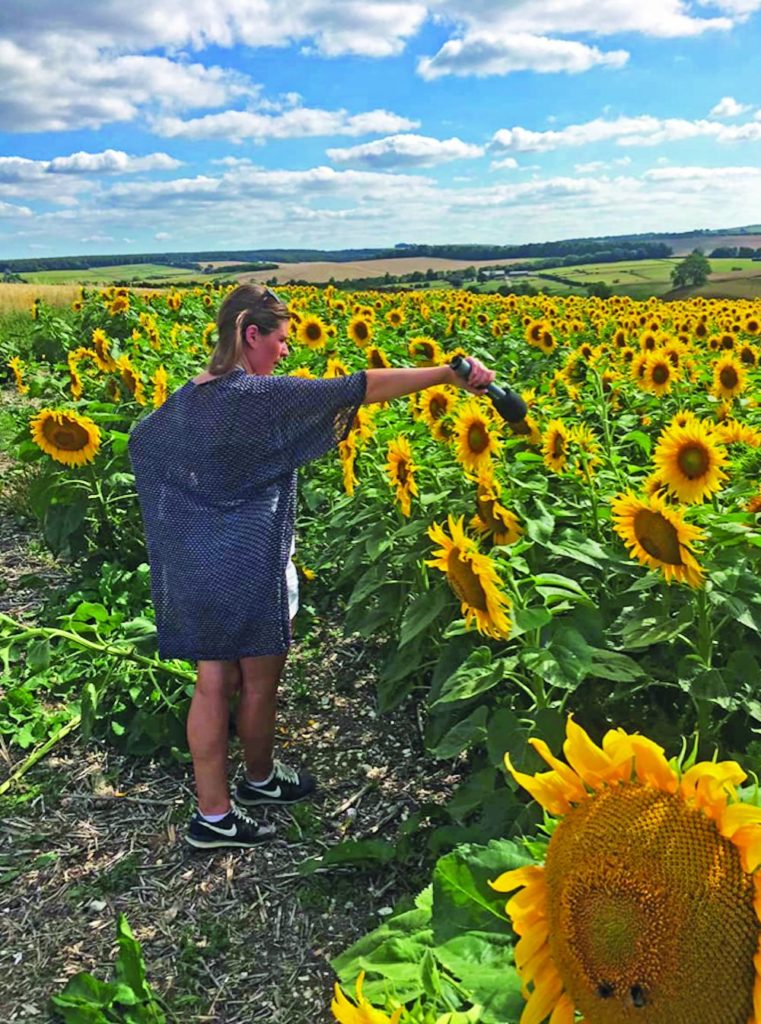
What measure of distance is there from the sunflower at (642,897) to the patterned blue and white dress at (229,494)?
197 centimetres

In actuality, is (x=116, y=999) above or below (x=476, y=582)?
below

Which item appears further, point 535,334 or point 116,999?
point 535,334

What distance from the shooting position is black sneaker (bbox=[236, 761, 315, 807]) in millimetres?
3488

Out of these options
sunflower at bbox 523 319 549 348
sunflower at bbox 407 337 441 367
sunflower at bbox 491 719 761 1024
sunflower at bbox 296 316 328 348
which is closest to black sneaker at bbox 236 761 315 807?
sunflower at bbox 491 719 761 1024

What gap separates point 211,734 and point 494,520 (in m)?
1.22

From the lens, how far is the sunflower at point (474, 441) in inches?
144

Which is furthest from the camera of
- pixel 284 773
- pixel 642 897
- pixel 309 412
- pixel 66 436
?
pixel 66 436

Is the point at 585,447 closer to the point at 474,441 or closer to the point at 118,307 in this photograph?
the point at 474,441

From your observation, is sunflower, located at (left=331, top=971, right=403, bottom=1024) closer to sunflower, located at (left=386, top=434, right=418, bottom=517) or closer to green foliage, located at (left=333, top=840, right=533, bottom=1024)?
green foliage, located at (left=333, top=840, right=533, bottom=1024)

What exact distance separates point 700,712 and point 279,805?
1670 mm

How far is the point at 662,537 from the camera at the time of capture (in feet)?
8.27

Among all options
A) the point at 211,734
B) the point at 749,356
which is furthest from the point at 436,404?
the point at 749,356

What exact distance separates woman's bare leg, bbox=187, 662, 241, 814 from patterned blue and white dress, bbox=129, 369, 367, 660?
0.09 m

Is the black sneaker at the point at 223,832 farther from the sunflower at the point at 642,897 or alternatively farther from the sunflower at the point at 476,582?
the sunflower at the point at 642,897
